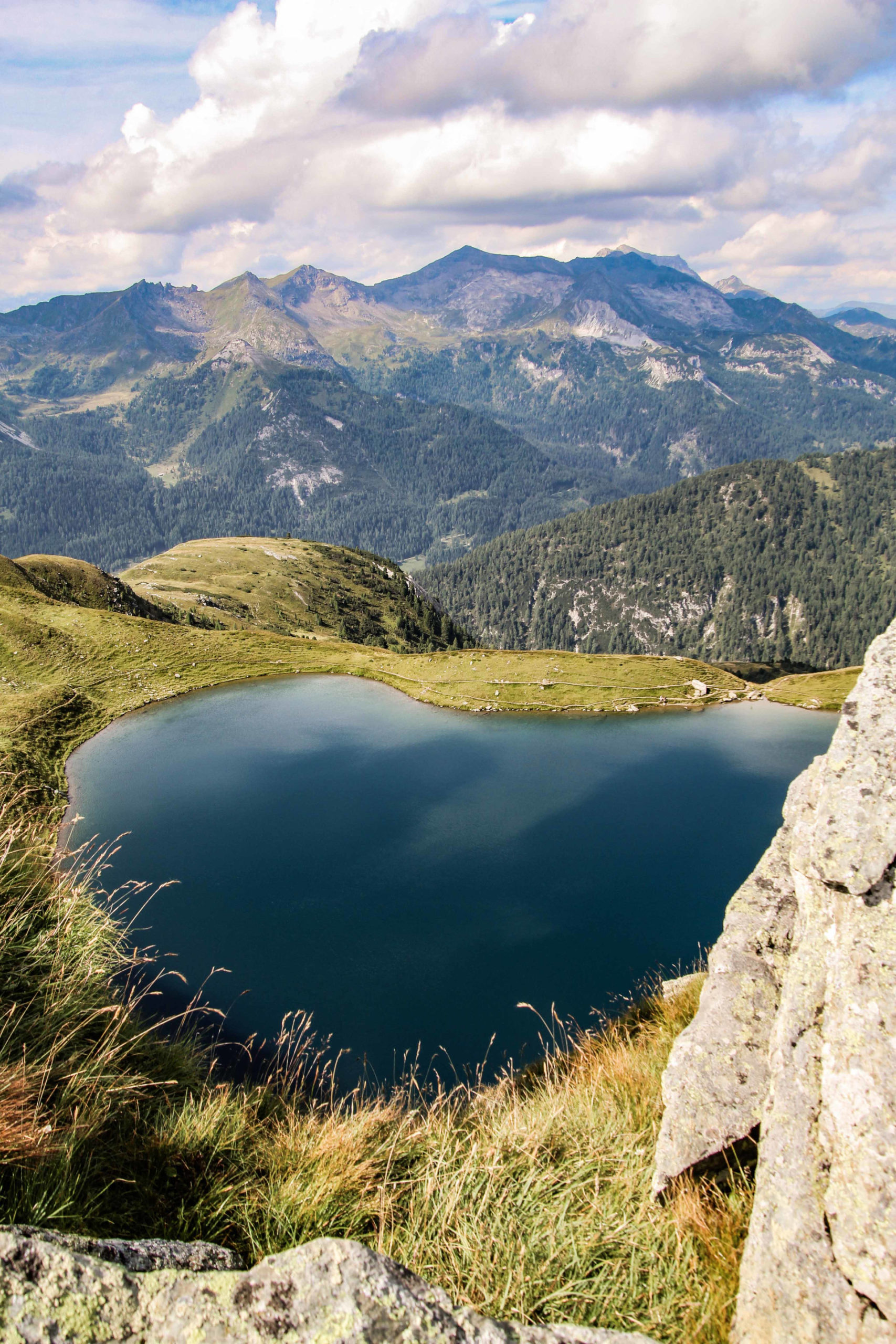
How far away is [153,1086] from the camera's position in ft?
31.4

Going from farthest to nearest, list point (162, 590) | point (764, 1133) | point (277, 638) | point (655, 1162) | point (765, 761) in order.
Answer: point (162, 590), point (277, 638), point (765, 761), point (655, 1162), point (764, 1133)

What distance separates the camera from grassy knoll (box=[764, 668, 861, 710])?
50.4m

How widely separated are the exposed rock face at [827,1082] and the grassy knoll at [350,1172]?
2.05 feet

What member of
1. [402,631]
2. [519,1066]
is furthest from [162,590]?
[519,1066]

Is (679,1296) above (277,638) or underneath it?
underneath

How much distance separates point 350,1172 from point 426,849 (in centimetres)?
2133

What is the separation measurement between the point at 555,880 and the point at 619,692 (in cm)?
2465

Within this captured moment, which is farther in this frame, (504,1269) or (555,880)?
(555,880)

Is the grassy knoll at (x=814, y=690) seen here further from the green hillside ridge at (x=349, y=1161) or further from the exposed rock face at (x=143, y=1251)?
the exposed rock face at (x=143, y=1251)

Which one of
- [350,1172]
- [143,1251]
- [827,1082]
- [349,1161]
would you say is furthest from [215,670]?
[827,1082]

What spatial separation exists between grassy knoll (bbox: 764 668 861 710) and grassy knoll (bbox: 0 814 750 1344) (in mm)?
47241

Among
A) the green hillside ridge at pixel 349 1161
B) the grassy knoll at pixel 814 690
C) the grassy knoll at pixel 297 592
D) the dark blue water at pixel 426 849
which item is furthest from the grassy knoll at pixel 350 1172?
the grassy knoll at pixel 297 592

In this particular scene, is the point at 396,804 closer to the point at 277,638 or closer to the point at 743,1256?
the point at 743,1256

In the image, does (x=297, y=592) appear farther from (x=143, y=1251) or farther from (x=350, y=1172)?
(x=143, y=1251)
